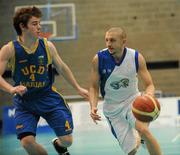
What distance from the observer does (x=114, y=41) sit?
505 cm

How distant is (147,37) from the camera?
13625 millimetres

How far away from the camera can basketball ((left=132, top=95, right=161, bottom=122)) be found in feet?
15.4

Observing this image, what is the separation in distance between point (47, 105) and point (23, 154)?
2.28 meters

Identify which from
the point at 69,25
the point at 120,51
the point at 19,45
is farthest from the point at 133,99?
the point at 69,25

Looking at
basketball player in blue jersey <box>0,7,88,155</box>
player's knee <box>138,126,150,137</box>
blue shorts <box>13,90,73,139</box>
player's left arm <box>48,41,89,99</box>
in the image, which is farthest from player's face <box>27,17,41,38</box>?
player's knee <box>138,126,150,137</box>

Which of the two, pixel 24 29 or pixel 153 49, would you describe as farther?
pixel 153 49

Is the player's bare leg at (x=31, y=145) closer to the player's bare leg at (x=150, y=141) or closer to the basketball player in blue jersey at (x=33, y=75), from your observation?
the basketball player in blue jersey at (x=33, y=75)

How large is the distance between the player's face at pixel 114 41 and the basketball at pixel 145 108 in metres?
0.61

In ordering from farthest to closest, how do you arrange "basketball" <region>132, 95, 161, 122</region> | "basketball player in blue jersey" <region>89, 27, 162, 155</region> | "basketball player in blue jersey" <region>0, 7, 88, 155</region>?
1. "basketball player in blue jersey" <region>89, 27, 162, 155</region>
2. "basketball player in blue jersey" <region>0, 7, 88, 155</region>
3. "basketball" <region>132, 95, 161, 122</region>

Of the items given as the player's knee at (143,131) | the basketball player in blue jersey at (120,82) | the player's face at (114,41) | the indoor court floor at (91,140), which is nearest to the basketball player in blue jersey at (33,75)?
the basketball player in blue jersey at (120,82)

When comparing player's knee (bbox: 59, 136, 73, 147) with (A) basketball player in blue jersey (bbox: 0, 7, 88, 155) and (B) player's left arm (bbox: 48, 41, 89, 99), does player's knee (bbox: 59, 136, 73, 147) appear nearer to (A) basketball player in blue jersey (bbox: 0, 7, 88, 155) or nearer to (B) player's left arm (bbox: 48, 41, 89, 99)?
(A) basketball player in blue jersey (bbox: 0, 7, 88, 155)

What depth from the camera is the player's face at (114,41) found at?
5.03 metres

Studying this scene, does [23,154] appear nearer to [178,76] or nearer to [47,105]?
[47,105]

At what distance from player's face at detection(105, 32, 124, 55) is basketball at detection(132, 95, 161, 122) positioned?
607 millimetres
